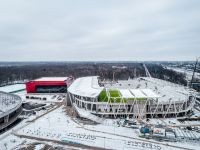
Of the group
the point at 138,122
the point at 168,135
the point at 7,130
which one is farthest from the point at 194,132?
the point at 7,130

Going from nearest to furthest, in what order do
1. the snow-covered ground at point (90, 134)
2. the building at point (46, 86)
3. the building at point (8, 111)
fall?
the snow-covered ground at point (90, 134) < the building at point (8, 111) < the building at point (46, 86)

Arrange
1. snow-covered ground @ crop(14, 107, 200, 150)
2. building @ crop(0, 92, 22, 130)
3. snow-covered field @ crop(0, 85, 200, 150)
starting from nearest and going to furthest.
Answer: snow-covered field @ crop(0, 85, 200, 150) < snow-covered ground @ crop(14, 107, 200, 150) < building @ crop(0, 92, 22, 130)

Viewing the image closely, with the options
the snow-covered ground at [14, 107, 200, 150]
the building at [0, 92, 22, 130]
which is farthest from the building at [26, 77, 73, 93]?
the snow-covered ground at [14, 107, 200, 150]

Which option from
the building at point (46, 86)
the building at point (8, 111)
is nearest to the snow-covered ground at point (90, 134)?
the building at point (8, 111)

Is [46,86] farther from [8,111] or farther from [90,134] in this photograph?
Answer: [90,134]

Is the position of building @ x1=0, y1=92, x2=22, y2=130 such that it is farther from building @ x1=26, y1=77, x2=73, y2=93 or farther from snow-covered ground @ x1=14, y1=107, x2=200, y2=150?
building @ x1=26, y1=77, x2=73, y2=93

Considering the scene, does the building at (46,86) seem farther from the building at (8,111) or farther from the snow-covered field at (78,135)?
the snow-covered field at (78,135)

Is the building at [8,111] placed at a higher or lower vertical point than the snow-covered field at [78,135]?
higher

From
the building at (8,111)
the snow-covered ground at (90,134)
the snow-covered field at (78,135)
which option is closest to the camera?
the snow-covered field at (78,135)

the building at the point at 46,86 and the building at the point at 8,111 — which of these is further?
the building at the point at 46,86

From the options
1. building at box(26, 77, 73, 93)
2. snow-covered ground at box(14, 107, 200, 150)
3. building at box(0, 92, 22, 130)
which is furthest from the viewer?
building at box(26, 77, 73, 93)

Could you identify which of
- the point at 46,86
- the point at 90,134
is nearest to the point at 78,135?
the point at 90,134
